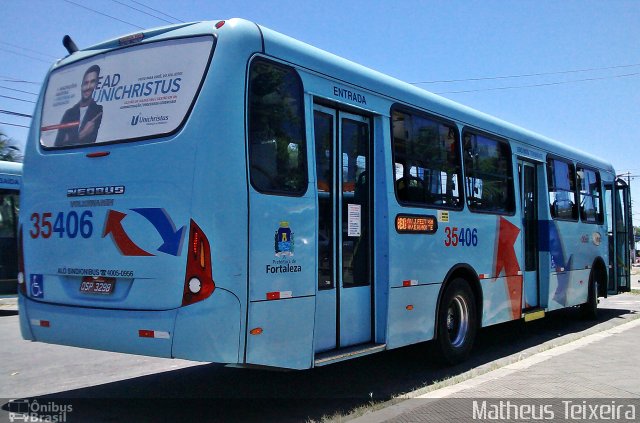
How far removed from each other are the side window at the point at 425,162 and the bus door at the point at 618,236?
286 inches

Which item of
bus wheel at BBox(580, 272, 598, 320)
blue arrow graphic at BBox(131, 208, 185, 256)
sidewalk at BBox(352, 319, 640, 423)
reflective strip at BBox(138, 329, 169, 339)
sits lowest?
sidewalk at BBox(352, 319, 640, 423)

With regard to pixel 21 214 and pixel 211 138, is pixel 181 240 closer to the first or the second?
pixel 211 138

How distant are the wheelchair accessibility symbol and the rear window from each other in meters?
1.28

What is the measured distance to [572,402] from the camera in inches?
229

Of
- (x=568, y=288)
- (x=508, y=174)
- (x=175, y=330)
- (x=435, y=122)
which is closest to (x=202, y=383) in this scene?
(x=175, y=330)

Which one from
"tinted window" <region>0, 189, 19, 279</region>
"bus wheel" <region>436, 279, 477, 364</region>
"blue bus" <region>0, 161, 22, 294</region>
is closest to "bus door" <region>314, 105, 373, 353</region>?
"bus wheel" <region>436, 279, 477, 364</region>

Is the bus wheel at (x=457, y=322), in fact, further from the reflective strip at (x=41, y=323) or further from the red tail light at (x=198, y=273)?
the reflective strip at (x=41, y=323)

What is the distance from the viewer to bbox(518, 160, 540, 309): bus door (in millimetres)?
10055

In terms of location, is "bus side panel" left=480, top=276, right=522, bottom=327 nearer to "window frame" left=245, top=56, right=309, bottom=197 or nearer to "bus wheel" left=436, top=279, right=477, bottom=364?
"bus wheel" left=436, top=279, right=477, bottom=364

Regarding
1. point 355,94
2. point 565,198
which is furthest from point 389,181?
point 565,198

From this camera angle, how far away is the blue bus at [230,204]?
4.88 m

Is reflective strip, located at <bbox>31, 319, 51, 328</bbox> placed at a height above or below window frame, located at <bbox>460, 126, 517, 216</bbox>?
below

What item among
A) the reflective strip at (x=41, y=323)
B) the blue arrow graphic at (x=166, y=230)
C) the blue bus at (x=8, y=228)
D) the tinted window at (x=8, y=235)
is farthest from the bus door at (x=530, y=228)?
the tinted window at (x=8, y=235)

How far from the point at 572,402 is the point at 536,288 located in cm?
481
